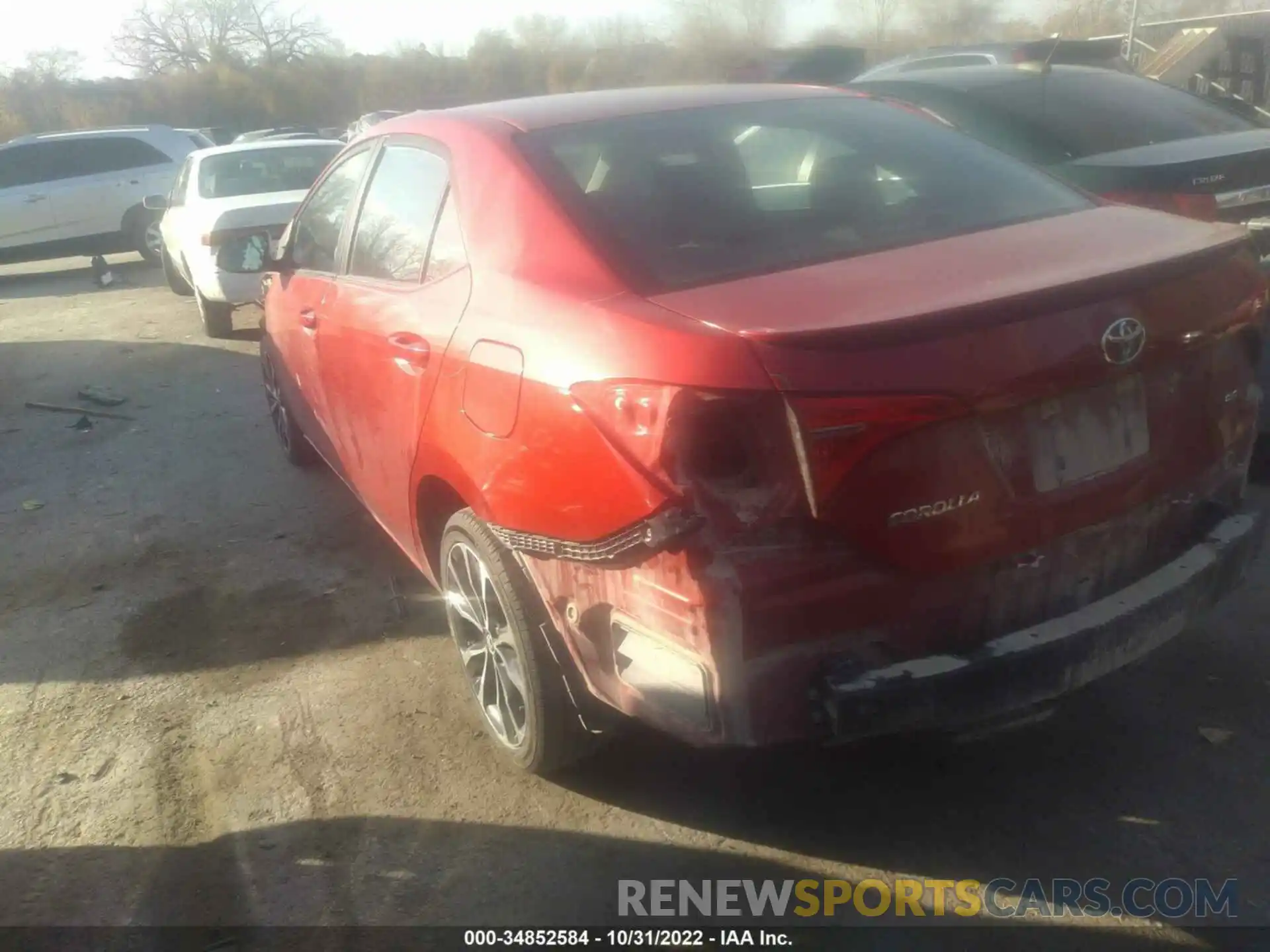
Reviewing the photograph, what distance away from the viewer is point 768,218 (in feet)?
9.92

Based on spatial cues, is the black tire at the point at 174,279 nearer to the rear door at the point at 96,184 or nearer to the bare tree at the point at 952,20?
the rear door at the point at 96,184

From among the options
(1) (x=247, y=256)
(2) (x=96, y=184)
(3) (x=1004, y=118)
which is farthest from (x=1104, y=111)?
(2) (x=96, y=184)

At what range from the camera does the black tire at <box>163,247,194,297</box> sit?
12.5 meters

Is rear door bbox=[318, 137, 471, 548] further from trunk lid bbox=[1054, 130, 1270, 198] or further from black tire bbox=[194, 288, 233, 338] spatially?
black tire bbox=[194, 288, 233, 338]

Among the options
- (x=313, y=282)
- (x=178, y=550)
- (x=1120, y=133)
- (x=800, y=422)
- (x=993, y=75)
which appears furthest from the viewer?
(x=993, y=75)

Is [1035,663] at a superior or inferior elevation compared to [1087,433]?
inferior

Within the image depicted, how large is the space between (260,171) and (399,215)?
7.75 meters

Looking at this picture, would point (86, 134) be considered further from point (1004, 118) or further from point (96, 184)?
point (1004, 118)

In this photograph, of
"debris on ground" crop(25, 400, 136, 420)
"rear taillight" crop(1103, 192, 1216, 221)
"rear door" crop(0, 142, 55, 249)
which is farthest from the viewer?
"rear door" crop(0, 142, 55, 249)

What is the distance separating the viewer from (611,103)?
3.55m

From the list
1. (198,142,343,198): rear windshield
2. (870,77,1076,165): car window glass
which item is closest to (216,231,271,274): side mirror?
(870,77,1076,165): car window glass

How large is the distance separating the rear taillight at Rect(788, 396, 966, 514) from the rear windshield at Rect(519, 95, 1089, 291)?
56 centimetres

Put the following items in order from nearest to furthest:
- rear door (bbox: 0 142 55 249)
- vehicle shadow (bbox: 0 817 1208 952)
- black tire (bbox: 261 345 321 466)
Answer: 1. vehicle shadow (bbox: 0 817 1208 952)
2. black tire (bbox: 261 345 321 466)
3. rear door (bbox: 0 142 55 249)

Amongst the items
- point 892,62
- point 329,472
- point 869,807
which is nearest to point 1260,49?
point 892,62
